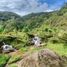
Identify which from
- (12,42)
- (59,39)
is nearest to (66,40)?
(59,39)

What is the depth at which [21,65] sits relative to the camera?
76.7 feet

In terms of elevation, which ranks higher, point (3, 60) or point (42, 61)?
point (42, 61)

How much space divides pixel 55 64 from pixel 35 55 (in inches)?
95.0

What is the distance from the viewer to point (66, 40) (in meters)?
54.8

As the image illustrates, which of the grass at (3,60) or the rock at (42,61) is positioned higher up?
the rock at (42,61)

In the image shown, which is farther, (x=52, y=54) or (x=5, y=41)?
(x=5, y=41)

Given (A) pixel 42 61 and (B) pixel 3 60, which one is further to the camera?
(B) pixel 3 60

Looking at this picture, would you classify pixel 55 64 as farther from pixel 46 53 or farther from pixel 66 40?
pixel 66 40

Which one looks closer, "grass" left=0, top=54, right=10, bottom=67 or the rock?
the rock

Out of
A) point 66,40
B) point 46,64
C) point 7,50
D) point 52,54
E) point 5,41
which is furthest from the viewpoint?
point 66,40

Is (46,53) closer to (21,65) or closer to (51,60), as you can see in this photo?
(51,60)

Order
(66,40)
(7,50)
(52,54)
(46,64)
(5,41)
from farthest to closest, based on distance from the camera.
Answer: (66,40), (5,41), (7,50), (52,54), (46,64)

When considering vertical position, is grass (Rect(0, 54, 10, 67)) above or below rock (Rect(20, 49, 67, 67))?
below

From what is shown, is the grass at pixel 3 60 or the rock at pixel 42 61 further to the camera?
the grass at pixel 3 60
